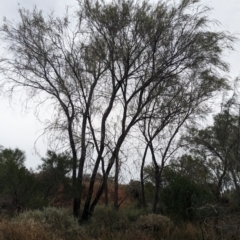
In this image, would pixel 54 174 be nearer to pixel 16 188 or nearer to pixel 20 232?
pixel 16 188

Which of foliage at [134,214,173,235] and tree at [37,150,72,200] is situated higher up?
tree at [37,150,72,200]

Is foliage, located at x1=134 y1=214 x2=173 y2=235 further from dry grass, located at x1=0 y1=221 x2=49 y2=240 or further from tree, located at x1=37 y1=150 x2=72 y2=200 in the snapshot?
dry grass, located at x1=0 y1=221 x2=49 y2=240

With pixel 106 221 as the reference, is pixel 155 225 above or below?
below

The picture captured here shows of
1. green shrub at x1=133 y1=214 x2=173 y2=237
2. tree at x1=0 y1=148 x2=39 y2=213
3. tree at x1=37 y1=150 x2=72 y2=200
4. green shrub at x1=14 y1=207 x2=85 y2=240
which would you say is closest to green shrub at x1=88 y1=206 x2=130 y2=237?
green shrub at x1=133 y1=214 x2=173 y2=237

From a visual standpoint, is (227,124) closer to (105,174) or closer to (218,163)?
(218,163)

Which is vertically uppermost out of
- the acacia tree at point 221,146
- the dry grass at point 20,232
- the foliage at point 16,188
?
the acacia tree at point 221,146

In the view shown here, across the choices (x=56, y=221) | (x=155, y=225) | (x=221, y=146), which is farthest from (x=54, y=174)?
(x=221, y=146)

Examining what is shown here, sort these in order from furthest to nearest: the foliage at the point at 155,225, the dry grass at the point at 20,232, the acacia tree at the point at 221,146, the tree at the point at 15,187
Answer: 1. the acacia tree at the point at 221,146
2. the tree at the point at 15,187
3. the foliage at the point at 155,225
4. the dry grass at the point at 20,232

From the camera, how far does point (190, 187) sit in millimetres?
20750

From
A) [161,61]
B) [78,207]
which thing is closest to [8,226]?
[78,207]

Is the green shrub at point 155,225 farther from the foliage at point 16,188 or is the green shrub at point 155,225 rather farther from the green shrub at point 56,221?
the foliage at point 16,188

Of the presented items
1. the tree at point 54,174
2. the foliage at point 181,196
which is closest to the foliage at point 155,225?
the foliage at point 181,196

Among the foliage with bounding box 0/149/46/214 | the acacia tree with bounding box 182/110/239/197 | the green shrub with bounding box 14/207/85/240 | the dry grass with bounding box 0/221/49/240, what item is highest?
the acacia tree with bounding box 182/110/239/197

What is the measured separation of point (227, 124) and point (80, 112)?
21.4 feet
